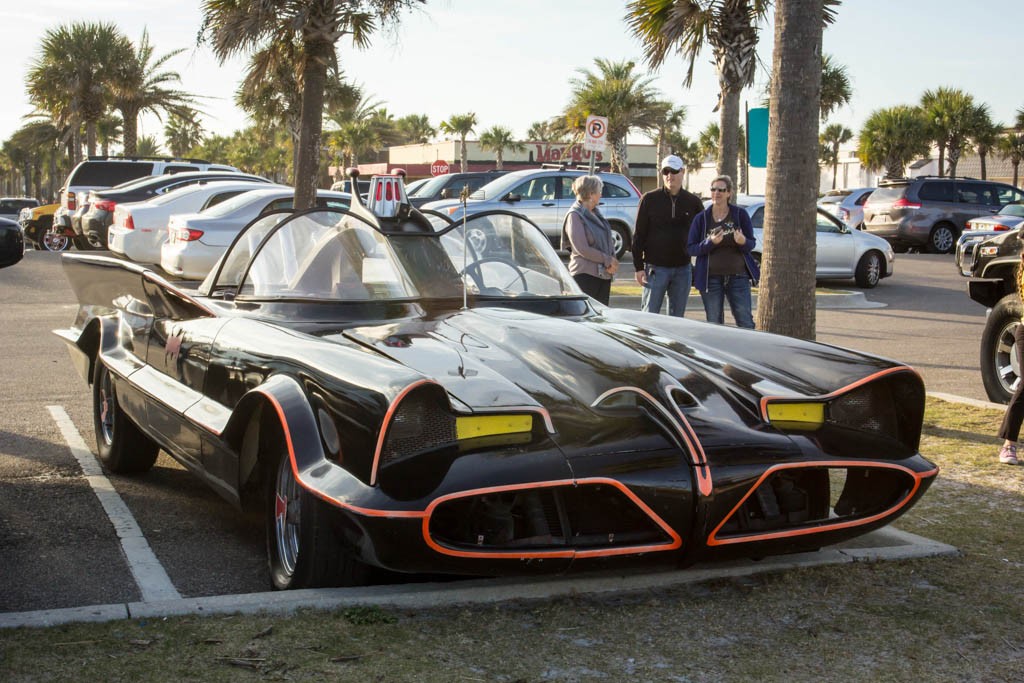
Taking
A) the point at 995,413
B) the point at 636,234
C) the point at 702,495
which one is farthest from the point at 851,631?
the point at 636,234

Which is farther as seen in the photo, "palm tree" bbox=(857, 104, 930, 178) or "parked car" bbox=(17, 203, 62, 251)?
"palm tree" bbox=(857, 104, 930, 178)

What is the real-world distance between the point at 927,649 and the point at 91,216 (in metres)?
18.0

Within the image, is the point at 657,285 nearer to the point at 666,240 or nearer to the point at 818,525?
the point at 666,240

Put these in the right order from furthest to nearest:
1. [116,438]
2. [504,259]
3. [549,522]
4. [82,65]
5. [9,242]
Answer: [82,65] → [116,438] → [9,242] → [504,259] → [549,522]

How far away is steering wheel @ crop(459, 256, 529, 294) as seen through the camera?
5.51m

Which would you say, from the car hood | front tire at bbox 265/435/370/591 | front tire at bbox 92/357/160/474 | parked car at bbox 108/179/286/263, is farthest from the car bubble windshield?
parked car at bbox 108/179/286/263

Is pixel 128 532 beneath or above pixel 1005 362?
beneath

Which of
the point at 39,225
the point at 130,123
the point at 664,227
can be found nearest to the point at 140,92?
the point at 130,123

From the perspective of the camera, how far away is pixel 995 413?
825 centimetres

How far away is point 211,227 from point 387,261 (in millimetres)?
8070

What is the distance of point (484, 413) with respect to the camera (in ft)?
12.6

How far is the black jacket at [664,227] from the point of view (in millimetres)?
10102

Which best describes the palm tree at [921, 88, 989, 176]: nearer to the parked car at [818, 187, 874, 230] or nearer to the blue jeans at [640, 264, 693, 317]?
the parked car at [818, 187, 874, 230]

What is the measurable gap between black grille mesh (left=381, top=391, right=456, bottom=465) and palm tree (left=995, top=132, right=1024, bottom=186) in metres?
62.6
